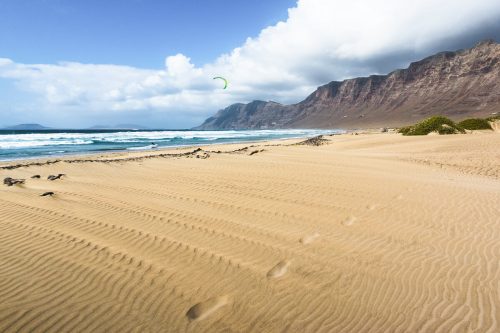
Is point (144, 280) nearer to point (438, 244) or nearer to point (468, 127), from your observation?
point (438, 244)

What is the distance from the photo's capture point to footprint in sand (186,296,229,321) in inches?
138

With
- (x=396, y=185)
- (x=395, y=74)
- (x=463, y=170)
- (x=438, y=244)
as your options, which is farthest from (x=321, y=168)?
(x=395, y=74)

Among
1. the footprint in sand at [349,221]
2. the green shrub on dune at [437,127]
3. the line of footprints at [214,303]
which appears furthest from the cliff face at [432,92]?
the line of footprints at [214,303]

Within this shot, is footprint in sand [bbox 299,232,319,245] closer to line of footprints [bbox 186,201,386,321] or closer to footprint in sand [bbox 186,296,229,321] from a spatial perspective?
line of footprints [bbox 186,201,386,321]

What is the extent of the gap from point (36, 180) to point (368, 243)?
1139 cm

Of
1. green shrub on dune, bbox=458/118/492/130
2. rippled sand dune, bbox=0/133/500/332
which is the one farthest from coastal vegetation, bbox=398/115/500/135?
rippled sand dune, bbox=0/133/500/332

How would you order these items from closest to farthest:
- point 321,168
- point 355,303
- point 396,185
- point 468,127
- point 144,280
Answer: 1. point 355,303
2. point 144,280
3. point 396,185
4. point 321,168
5. point 468,127

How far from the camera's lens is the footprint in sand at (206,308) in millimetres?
3517

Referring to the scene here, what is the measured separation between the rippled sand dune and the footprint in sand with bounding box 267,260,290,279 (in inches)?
0.8

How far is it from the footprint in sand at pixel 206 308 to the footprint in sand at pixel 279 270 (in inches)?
30.9

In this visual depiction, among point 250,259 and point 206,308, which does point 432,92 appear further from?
point 206,308

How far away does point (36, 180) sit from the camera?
11.5 meters

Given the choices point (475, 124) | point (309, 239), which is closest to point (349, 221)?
point (309, 239)

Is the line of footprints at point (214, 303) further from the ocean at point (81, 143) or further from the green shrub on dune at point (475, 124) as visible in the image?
the green shrub on dune at point (475, 124)
